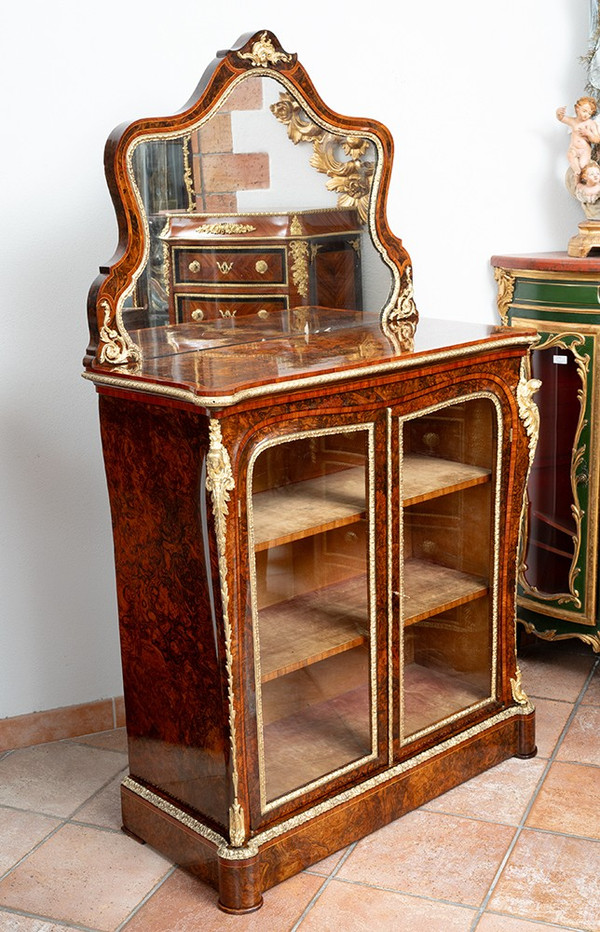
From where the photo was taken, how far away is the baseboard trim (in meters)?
3.21

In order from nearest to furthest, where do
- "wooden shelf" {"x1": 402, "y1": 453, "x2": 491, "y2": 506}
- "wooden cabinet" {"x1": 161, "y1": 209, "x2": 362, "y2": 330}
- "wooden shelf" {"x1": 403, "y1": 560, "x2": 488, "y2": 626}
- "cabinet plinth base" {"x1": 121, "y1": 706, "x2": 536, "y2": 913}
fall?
"cabinet plinth base" {"x1": 121, "y1": 706, "x2": 536, "y2": 913} < "wooden cabinet" {"x1": 161, "y1": 209, "x2": 362, "y2": 330} < "wooden shelf" {"x1": 402, "y1": 453, "x2": 491, "y2": 506} < "wooden shelf" {"x1": 403, "y1": 560, "x2": 488, "y2": 626}

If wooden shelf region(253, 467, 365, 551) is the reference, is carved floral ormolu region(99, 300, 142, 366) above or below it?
above

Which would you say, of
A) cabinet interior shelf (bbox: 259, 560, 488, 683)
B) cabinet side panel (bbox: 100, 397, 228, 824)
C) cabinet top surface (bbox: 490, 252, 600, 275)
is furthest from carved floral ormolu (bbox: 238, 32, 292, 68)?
cabinet interior shelf (bbox: 259, 560, 488, 683)

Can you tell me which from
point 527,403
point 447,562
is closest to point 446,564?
point 447,562

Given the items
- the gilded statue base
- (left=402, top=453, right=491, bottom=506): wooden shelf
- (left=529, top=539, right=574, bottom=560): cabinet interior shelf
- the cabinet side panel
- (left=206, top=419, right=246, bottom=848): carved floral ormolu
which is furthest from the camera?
(left=529, top=539, right=574, bottom=560): cabinet interior shelf

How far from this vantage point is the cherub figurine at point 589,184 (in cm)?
336

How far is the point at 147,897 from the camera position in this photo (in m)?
2.51

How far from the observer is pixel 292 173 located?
2.72 metres

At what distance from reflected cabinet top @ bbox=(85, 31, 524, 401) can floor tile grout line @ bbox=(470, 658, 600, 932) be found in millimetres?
1211

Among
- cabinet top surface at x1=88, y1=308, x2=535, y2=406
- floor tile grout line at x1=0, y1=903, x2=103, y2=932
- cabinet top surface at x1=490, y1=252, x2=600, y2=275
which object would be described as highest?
cabinet top surface at x1=490, y1=252, x2=600, y2=275

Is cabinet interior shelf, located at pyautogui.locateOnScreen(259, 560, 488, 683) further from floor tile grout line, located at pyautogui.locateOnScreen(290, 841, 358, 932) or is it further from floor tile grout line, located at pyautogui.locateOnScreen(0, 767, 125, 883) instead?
floor tile grout line, located at pyautogui.locateOnScreen(0, 767, 125, 883)

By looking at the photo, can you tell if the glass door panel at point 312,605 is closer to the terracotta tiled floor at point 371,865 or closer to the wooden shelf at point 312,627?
the wooden shelf at point 312,627

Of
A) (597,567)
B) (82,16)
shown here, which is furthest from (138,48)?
(597,567)

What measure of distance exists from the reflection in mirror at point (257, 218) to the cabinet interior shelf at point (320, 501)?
0.46 metres
